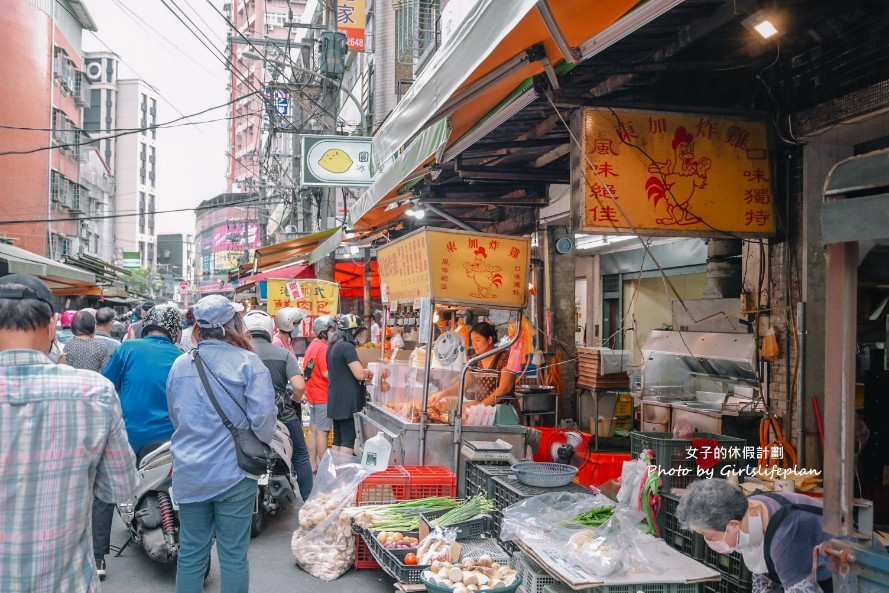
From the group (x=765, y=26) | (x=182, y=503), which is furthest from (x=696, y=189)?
(x=182, y=503)

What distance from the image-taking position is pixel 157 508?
18.6 ft

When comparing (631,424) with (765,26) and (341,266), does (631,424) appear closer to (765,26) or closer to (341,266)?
(765,26)

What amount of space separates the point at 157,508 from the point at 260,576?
1.01 meters

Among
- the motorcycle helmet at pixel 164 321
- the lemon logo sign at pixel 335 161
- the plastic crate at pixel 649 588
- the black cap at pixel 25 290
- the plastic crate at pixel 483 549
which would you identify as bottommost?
the plastic crate at pixel 483 549

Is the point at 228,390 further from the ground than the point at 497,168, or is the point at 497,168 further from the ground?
the point at 497,168

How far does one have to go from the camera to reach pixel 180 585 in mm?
4270

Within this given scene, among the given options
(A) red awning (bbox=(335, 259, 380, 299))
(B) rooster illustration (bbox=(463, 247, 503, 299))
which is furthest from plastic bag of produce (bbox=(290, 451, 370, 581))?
(A) red awning (bbox=(335, 259, 380, 299))

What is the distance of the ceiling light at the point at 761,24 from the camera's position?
175 inches

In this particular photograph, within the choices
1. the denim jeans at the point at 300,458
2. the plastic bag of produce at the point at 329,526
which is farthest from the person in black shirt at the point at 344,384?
the plastic bag of produce at the point at 329,526

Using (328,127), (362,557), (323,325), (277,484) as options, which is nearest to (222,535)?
(362,557)

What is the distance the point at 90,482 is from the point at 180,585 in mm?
1851

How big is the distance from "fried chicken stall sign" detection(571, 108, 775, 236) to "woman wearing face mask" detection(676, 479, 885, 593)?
2.36 m

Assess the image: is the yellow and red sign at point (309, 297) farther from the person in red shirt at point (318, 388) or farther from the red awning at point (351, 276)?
the person in red shirt at point (318, 388)

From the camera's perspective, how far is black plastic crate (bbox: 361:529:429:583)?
482 centimetres
